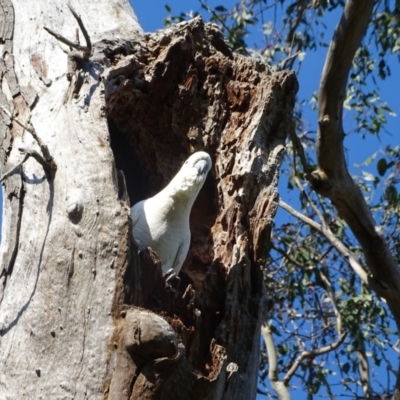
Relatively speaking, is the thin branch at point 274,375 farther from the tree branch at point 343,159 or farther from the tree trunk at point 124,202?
the tree trunk at point 124,202

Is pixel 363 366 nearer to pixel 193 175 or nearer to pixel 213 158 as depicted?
pixel 213 158

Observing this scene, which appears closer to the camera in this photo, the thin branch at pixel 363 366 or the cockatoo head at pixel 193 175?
the cockatoo head at pixel 193 175

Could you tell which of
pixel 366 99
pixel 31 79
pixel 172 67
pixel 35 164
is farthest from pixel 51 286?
pixel 366 99

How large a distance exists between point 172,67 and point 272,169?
80 centimetres

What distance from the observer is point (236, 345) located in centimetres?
299

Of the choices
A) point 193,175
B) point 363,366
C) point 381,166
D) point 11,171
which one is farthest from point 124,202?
point 363,366

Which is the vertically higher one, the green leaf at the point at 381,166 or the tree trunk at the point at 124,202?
the green leaf at the point at 381,166

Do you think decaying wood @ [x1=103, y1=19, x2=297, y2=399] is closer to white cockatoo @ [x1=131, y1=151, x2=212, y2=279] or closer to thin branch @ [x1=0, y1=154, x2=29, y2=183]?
white cockatoo @ [x1=131, y1=151, x2=212, y2=279]

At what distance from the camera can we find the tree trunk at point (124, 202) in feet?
8.17

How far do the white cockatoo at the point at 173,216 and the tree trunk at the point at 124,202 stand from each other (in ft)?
0.48

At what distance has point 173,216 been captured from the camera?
3.73 meters

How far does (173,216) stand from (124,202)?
37.3 inches

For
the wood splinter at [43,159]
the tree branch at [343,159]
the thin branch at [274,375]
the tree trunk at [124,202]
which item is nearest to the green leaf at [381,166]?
the thin branch at [274,375]

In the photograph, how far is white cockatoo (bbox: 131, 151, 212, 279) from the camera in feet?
12.1
